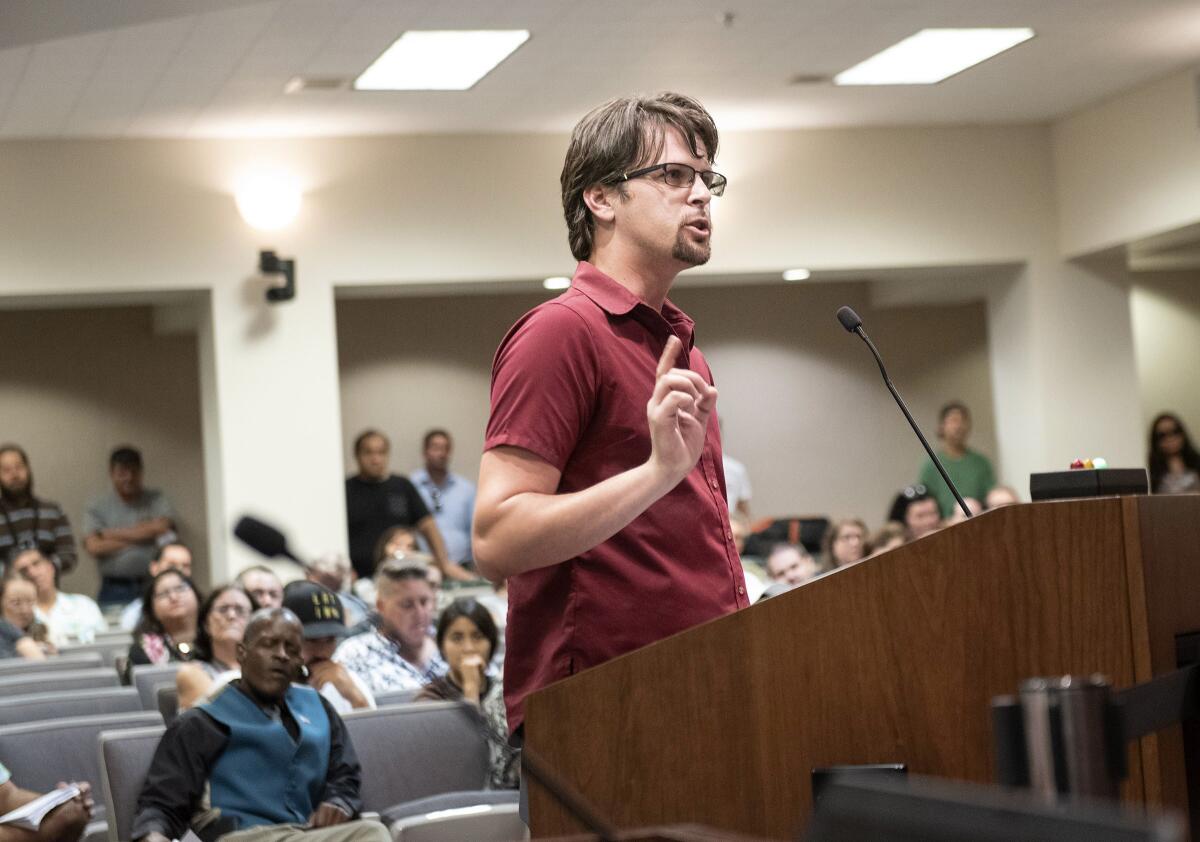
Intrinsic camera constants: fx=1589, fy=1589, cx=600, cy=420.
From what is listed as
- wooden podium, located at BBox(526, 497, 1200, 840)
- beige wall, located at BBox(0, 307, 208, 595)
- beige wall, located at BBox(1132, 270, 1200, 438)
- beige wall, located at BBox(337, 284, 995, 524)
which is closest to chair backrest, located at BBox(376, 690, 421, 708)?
wooden podium, located at BBox(526, 497, 1200, 840)

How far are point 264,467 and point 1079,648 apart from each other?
24.5ft

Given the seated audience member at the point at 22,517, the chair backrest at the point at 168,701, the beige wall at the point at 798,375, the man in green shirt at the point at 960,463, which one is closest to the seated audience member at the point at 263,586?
the chair backrest at the point at 168,701

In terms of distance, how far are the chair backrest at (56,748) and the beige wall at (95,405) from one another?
7325 millimetres

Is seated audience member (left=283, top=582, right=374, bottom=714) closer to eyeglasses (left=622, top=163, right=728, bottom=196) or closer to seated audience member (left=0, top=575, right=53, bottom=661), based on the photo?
seated audience member (left=0, top=575, right=53, bottom=661)

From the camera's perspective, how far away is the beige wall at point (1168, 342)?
1280 cm

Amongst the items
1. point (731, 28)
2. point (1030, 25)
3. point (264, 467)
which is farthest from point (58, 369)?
point (1030, 25)

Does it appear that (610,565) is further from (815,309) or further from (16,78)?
(815,309)

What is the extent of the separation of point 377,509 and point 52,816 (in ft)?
16.9

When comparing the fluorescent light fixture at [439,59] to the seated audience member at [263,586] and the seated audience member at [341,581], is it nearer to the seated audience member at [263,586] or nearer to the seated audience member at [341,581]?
the seated audience member at [341,581]

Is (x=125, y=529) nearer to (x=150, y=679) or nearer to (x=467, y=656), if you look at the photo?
(x=150, y=679)

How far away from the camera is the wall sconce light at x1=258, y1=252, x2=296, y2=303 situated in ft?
28.1

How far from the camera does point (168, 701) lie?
15.7 ft

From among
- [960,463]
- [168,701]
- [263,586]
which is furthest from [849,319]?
[960,463]

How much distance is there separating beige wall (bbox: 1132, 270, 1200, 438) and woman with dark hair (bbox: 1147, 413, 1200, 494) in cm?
194
